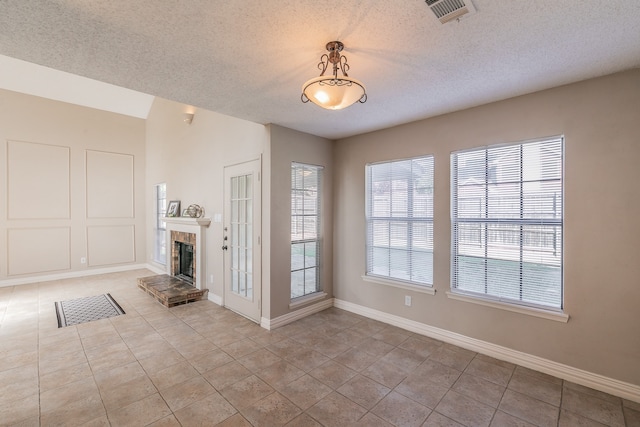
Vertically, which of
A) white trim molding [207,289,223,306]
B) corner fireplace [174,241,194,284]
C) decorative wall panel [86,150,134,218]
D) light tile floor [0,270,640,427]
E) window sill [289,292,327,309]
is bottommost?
light tile floor [0,270,640,427]

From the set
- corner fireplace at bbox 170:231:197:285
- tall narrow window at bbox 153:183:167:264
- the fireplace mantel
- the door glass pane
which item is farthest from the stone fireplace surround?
tall narrow window at bbox 153:183:167:264

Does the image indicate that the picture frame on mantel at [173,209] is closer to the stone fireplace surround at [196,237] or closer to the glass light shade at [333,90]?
the stone fireplace surround at [196,237]

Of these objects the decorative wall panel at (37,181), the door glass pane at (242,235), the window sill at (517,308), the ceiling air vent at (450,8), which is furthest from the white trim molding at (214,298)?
the ceiling air vent at (450,8)

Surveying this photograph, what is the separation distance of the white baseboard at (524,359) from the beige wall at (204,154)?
184 cm

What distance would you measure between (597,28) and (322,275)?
362 cm

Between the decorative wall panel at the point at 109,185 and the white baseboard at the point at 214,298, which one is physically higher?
the decorative wall panel at the point at 109,185

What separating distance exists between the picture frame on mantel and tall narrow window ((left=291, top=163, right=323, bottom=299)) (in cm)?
310

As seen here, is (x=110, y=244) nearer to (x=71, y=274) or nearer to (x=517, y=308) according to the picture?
(x=71, y=274)

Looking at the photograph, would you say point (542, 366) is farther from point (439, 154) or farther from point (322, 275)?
point (322, 275)

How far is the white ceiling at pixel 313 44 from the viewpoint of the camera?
4.90ft

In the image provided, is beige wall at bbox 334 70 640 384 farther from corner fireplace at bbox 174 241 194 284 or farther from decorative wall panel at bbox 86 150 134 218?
decorative wall panel at bbox 86 150 134 218

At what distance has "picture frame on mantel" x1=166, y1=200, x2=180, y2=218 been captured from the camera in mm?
5578

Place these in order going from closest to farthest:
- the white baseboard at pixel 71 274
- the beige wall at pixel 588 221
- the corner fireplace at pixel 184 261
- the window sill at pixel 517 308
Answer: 1. the beige wall at pixel 588 221
2. the window sill at pixel 517 308
3. the white baseboard at pixel 71 274
4. the corner fireplace at pixel 184 261

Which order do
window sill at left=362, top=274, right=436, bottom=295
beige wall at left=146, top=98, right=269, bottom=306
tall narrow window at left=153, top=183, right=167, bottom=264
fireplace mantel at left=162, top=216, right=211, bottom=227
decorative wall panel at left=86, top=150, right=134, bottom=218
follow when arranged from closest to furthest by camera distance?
1. window sill at left=362, top=274, right=436, bottom=295
2. beige wall at left=146, top=98, right=269, bottom=306
3. fireplace mantel at left=162, top=216, right=211, bottom=227
4. decorative wall panel at left=86, top=150, right=134, bottom=218
5. tall narrow window at left=153, top=183, right=167, bottom=264
